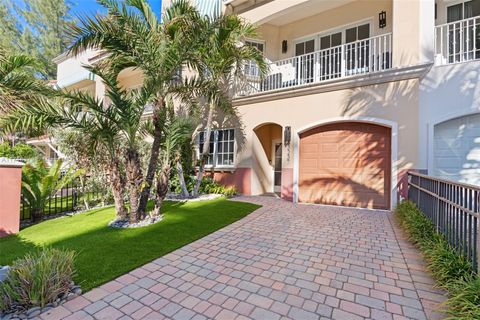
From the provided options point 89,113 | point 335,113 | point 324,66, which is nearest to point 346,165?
point 335,113

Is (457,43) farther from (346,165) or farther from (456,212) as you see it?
(456,212)

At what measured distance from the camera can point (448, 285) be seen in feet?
11.0

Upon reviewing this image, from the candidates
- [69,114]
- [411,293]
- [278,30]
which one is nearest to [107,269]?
[69,114]

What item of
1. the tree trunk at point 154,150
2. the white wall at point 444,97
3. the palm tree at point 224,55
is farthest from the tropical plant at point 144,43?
the white wall at point 444,97

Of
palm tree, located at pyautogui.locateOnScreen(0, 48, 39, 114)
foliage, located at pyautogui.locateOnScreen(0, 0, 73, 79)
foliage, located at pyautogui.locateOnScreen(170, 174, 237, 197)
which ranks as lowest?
foliage, located at pyautogui.locateOnScreen(170, 174, 237, 197)

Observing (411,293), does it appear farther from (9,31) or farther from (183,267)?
(9,31)

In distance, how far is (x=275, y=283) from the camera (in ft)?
12.5

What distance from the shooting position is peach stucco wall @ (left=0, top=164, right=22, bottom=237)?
20.9 feet

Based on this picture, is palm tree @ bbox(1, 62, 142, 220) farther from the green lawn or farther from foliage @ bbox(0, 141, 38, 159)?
foliage @ bbox(0, 141, 38, 159)

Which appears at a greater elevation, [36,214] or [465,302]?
[465,302]

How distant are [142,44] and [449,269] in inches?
303

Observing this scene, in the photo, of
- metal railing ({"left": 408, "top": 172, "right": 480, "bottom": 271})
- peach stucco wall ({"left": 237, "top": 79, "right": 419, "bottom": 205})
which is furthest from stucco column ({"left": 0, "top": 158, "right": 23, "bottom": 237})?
metal railing ({"left": 408, "top": 172, "right": 480, "bottom": 271})

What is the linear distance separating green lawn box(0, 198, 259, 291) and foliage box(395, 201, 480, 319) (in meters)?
4.34

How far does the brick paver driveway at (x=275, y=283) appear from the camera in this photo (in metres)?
3.15
